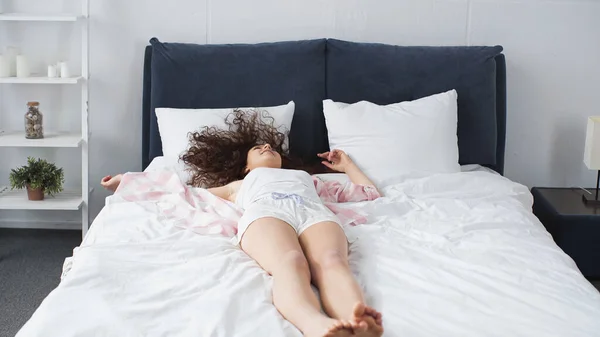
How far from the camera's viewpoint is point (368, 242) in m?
2.43

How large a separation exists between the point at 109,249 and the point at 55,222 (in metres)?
1.82

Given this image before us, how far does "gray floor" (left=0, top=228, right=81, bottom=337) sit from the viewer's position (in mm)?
3004

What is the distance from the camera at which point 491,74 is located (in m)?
3.56

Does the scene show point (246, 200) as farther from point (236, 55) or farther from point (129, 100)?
point (129, 100)

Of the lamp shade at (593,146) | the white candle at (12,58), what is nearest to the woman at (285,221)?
the white candle at (12,58)

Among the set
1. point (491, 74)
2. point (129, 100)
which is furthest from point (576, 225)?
point (129, 100)

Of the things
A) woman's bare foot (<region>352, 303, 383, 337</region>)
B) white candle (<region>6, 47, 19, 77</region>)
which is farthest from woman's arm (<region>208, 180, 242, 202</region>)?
white candle (<region>6, 47, 19, 77</region>)

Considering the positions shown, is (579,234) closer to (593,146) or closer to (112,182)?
(593,146)

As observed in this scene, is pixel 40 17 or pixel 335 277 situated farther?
pixel 40 17

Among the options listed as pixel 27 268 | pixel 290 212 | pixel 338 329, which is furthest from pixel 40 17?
pixel 338 329

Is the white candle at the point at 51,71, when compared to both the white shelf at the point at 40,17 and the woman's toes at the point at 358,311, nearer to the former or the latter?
the white shelf at the point at 40,17

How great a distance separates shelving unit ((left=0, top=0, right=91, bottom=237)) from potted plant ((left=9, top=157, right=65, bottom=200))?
0.16 ft

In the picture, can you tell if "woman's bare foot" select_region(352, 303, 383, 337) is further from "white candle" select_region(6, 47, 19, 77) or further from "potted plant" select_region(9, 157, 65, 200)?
"white candle" select_region(6, 47, 19, 77)

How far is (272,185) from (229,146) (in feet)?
1.61
